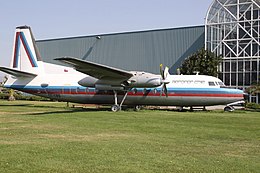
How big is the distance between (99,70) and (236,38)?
24858 millimetres

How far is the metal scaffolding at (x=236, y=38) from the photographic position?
148 ft

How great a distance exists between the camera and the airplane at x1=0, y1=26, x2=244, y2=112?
92.5 ft

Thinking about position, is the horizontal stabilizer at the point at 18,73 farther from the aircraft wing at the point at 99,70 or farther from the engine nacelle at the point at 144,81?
the engine nacelle at the point at 144,81

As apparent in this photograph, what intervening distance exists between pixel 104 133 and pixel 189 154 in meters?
5.15

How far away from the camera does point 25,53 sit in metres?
34.3

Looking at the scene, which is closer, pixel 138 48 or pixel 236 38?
pixel 236 38

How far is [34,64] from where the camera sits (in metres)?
33.8

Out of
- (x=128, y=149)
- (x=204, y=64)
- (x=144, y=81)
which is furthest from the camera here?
(x=204, y=64)

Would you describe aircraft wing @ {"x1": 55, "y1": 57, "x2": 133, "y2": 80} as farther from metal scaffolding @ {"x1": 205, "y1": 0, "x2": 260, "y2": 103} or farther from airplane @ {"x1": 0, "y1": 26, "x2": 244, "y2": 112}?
metal scaffolding @ {"x1": 205, "y1": 0, "x2": 260, "y2": 103}

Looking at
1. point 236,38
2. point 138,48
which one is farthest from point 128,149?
point 138,48

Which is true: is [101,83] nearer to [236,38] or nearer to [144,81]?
[144,81]

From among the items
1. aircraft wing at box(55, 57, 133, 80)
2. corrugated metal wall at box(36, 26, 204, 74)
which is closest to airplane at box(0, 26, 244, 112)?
aircraft wing at box(55, 57, 133, 80)

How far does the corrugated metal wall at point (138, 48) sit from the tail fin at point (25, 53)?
80.4 feet

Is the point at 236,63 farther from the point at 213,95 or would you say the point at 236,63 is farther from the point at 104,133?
the point at 104,133
